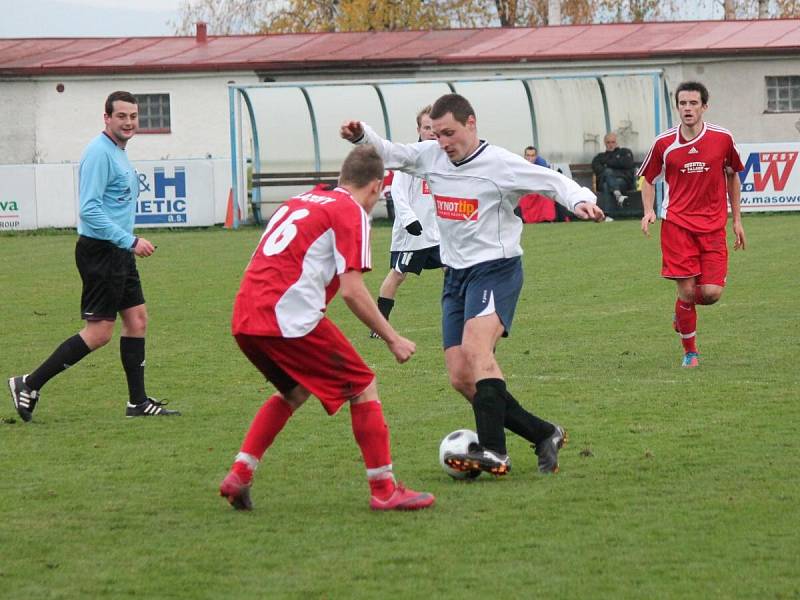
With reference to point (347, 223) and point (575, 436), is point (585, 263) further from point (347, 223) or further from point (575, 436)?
point (347, 223)

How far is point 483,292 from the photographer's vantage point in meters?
6.68

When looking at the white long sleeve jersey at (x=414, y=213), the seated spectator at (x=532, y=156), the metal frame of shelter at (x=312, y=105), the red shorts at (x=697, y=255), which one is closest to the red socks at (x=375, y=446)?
the red shorts at (x=697, y=255)

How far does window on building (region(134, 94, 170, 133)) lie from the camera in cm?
3512

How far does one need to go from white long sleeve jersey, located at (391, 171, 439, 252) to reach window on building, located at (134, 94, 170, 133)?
938 inches

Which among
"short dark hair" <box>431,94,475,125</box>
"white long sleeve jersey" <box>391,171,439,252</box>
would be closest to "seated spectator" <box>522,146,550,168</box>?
"white long sleeve jersey" <box>391,171,439,252</box>

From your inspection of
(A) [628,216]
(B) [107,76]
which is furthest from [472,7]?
(A) [628,216]

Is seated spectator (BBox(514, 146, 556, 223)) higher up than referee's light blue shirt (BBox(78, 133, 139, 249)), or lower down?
lower down

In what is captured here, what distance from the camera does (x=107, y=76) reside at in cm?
3444

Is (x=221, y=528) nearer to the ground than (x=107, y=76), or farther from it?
nearer to the ground

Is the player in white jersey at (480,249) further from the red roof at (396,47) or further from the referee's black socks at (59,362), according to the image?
the red roof at (396,47)

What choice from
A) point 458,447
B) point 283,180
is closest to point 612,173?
point 283,180

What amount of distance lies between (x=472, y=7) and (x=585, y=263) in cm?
3387

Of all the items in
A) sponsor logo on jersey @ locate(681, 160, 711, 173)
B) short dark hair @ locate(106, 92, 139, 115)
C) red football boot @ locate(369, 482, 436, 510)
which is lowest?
red football boot @ locate(369, 482, 436, 510)

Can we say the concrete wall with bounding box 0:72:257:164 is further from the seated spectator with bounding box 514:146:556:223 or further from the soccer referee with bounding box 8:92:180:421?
the soccer referee with bounding box 8:92:180:421
